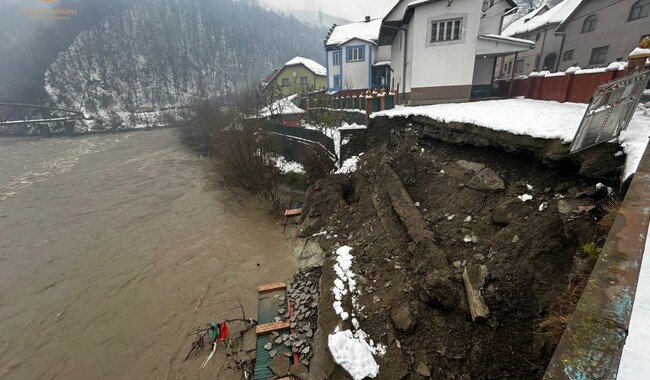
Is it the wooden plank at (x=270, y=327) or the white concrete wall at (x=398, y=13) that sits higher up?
the white concrete wall at (x=398, y=13)

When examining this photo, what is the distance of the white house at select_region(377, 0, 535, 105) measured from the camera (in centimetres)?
1330

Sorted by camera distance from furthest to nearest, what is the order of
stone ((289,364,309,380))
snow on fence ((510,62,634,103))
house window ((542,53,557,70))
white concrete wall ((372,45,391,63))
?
white concrete wall ((372,45,391,63)) < house window ((542,53,557,70)) < snow on fence ((510,62,634,103)) < stone ((289,364,309,380))

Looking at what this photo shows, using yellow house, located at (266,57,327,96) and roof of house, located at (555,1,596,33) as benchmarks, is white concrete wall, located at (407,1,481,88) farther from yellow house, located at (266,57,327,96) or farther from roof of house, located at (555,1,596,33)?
yellow house, located at (266,57,327,96)

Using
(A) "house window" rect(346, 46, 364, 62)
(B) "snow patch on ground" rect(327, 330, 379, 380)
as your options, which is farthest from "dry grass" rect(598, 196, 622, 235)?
(A) "house window" rect(346, 46, 364, 62)

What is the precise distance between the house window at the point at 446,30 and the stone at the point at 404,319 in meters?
14.2

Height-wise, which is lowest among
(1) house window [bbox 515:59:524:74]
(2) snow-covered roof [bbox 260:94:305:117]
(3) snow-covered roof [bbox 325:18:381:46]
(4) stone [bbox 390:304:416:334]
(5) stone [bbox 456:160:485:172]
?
(4) stone [bbox 390:304:416:334]

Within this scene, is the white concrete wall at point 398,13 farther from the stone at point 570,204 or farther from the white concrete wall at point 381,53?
the stone at point 570,204

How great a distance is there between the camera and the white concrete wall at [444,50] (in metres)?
13.2

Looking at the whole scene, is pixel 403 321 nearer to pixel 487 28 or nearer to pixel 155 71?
pixel 487 28

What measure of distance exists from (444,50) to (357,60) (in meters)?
13.4

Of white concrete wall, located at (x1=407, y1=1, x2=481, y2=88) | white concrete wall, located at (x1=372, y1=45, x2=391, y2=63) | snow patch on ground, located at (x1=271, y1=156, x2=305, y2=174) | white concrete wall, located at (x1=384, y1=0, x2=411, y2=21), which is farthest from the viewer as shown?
white concrete wall, located at (x1=372, y1=45, x2=391, y2=63)

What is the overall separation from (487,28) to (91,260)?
76.9 ft

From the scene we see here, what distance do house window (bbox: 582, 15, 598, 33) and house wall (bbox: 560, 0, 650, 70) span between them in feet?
0.61

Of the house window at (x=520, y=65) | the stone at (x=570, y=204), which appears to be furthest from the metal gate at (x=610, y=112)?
the house window at (x=520, y=65)
